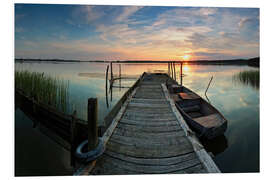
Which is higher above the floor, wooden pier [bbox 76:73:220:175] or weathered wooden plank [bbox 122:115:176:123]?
weathered wooden plank [bbox 122:115:176:123]

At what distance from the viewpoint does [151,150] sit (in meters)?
2.08

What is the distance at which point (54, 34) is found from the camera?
4.00 m

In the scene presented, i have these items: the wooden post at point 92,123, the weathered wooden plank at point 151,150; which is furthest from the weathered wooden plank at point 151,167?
the wooden post at point 92,123

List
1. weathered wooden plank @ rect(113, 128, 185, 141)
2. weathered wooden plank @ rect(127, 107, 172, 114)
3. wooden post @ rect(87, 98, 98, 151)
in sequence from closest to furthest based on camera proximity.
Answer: wooden post @ rect(87, 98, 98, 151)
weathered wooden plank @ rect(113, 128, 185, 141)
weathered wooden plank @ rect(127, 107, 172, 114)

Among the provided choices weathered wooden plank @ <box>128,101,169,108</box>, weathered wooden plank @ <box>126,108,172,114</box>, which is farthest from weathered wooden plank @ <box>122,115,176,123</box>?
weathered wooden plank @ <box>128,101,169,108</box>

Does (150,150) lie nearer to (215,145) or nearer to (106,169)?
(106,169)

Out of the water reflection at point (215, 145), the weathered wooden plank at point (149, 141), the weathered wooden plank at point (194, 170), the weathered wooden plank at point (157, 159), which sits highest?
the weathered wooden plank at point (149, 141)

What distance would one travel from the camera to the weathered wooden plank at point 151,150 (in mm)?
1979

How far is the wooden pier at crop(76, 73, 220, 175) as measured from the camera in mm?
1748

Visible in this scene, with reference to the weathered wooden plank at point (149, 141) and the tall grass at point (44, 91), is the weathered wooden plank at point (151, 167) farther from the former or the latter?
the tall grass at point (44, 91)

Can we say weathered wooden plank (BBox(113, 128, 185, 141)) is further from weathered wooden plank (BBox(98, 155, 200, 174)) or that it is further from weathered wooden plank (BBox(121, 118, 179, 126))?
weathered wooden plank (BBox(98, 155, 200, 174))

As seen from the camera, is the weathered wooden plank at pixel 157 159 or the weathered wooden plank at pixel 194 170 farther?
the weathered wooden plank at pixel 157 159

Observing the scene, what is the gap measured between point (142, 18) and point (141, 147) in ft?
11.5
